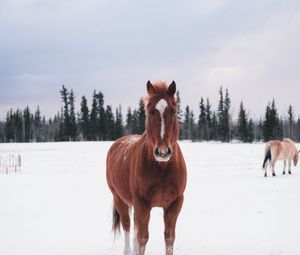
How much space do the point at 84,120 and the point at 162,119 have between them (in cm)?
7322

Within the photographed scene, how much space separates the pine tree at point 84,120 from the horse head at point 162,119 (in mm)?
71298

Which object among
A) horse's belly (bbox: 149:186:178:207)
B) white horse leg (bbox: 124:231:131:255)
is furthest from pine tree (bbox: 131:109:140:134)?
horse's belly (bbox: 149:186:178:207)

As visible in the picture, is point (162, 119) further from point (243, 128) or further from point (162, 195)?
point (243, 128)

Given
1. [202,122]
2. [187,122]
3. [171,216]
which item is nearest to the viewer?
[171,216]

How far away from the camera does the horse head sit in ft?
11.8

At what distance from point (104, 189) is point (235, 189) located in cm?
434

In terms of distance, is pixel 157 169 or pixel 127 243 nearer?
pixel 157 169

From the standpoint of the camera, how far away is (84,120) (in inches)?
2982

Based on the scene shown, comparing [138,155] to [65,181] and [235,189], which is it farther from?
[65,181]

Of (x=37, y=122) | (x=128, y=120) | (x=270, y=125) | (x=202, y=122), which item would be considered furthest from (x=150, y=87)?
(x=37, y=122)

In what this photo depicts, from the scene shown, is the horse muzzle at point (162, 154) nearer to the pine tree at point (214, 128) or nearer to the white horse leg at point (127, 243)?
the white horse leg at point (127, 243)

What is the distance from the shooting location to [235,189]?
11.8 m

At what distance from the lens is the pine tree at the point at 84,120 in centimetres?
7488

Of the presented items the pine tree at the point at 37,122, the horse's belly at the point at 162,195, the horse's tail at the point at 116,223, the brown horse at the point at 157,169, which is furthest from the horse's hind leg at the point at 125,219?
the pine tree at the point at 37,122
